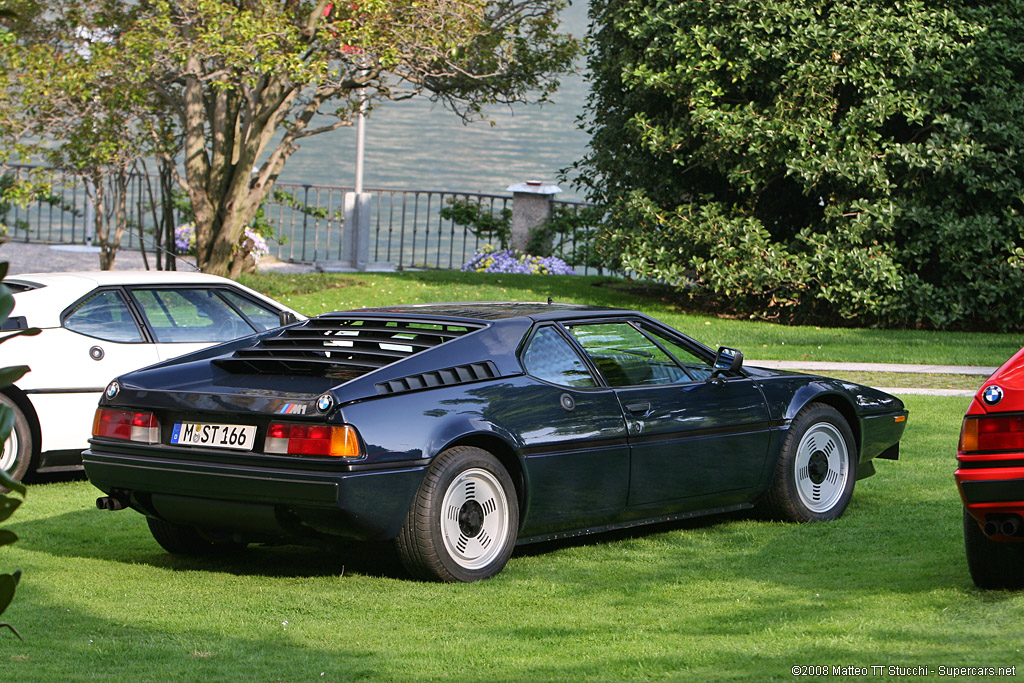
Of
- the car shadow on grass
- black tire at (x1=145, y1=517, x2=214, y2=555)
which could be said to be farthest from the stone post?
black tire at (x1=145, y1=517, x2=214, y2=555)

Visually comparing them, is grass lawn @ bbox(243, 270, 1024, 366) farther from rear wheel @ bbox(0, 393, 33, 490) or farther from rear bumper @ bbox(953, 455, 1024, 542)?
rear bumper @ bbox(953, 455, 1024, 542)

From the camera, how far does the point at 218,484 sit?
5871mm

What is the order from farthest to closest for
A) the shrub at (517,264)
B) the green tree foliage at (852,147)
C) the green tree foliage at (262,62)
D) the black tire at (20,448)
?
the shrub at (517,264)
the green tree foliage at (852,147)
the green tree foliage at (262,62)
the black tire at (20,448)

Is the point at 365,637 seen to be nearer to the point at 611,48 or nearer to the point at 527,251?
the point at 611,48

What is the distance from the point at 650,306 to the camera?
2047 cm

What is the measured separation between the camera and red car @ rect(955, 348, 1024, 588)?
5.25 m

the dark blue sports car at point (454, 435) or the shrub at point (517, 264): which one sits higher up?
the shrub at point (517, 264)

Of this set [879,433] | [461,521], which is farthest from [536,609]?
[879,433]

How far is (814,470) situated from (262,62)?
Answer: 11.2 m

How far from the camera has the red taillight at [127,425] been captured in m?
6.19

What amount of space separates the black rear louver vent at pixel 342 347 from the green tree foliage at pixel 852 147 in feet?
40.8

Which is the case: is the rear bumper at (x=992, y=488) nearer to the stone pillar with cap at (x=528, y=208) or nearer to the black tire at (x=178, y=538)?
the black tire at (x=178, y=538)

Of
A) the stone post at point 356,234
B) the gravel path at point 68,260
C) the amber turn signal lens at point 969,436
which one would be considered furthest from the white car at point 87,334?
the stone post at point 356,234

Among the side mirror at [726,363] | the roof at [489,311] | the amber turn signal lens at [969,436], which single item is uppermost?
the roof at [489,311]
